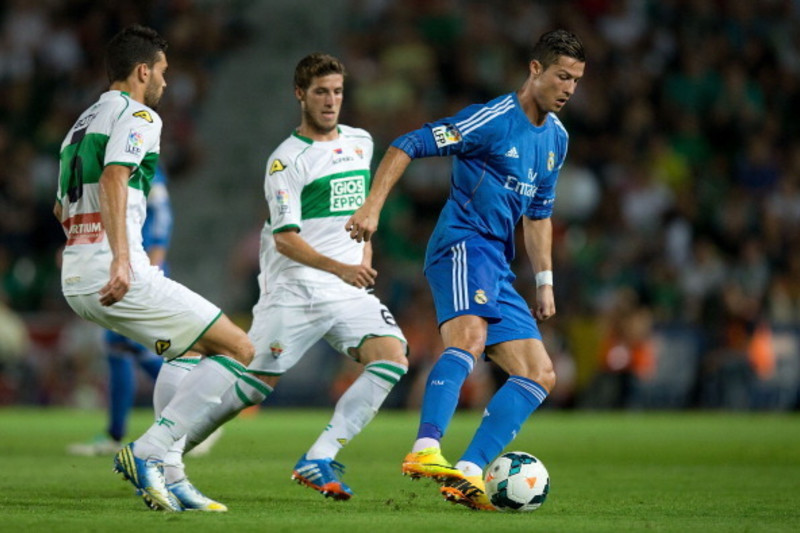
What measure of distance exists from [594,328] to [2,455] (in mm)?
9276

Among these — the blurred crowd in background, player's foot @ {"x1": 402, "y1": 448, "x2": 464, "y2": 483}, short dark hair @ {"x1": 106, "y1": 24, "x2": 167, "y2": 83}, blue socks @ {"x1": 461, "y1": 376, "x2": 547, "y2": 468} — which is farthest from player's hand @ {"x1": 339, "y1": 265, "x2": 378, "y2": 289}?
the blurred crowd in background

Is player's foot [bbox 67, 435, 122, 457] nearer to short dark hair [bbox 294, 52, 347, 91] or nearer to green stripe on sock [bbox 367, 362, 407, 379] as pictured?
green stripe on sock [bbox 367, 362, 407, 379]

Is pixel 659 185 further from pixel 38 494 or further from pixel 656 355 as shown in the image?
pixel 38 494

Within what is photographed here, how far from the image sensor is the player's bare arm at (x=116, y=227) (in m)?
6.48

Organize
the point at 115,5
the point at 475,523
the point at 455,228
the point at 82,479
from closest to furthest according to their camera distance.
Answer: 1. the point at 475,523
2. the point at 455,228
3. the point at 82,479
4. the point at 115,5

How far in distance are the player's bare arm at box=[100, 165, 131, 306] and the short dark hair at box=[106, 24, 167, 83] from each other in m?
0.64

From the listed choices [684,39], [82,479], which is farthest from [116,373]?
[684,39]

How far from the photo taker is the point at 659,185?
64.3ft

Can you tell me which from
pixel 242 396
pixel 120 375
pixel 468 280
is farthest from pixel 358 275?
pixel 120 375

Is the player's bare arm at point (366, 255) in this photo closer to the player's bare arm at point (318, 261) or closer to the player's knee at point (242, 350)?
the player's bare arm at point (318, 261)

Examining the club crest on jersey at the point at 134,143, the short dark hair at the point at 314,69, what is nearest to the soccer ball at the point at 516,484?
the club crest on jersey at the point at 134,143

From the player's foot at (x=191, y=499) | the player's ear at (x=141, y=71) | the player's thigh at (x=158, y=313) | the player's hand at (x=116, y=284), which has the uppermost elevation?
the player's ear at (x=141, y=71)

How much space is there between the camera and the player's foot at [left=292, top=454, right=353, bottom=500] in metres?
7.54

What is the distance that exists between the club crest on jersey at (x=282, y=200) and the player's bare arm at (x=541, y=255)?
4.48 ft
